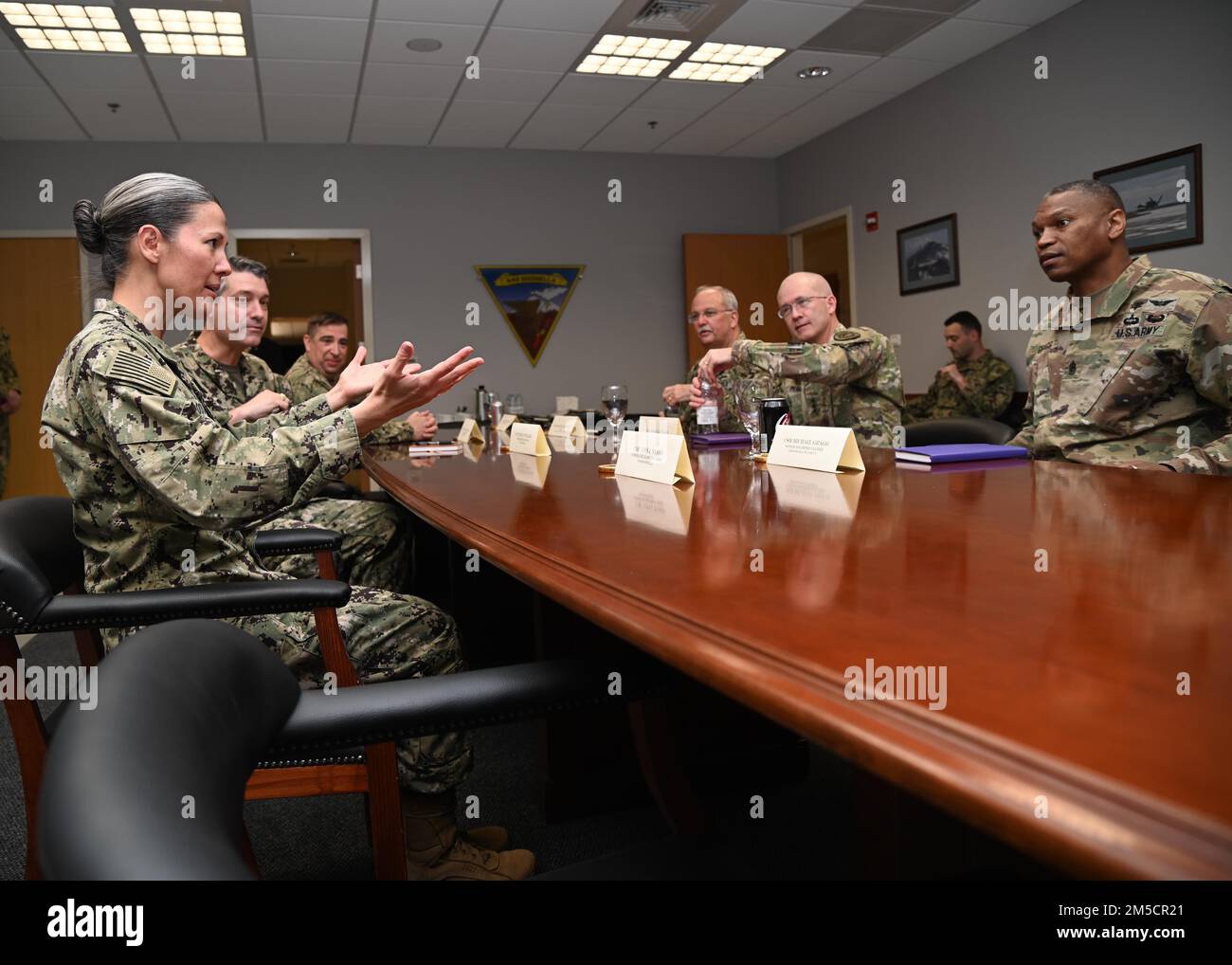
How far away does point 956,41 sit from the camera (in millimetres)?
4965

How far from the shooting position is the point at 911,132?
228 inches

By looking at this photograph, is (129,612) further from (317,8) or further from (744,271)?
(744,271)

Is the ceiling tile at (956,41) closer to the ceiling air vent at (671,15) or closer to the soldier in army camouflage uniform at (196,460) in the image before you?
the ceiling air vent at (671,15)

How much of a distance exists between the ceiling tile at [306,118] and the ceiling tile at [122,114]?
0.66 meters

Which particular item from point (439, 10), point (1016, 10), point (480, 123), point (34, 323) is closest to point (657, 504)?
point (439, 10)

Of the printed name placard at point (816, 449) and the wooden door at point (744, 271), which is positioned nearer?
the printed name placard at point (816, 449)

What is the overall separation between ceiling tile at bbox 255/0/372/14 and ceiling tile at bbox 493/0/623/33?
0.66 m

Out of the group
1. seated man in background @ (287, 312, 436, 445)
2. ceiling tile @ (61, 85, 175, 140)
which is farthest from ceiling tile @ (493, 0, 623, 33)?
ceiling tile @ (61, 85, 175, 140)

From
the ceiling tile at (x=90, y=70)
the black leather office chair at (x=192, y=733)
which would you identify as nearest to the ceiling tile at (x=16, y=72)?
the ceiling tile at (x=90, y=70)

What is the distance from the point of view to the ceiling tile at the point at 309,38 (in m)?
4.41

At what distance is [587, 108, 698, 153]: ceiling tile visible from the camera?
6.18m

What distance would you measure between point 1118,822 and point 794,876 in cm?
143

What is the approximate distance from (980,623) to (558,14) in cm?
460
